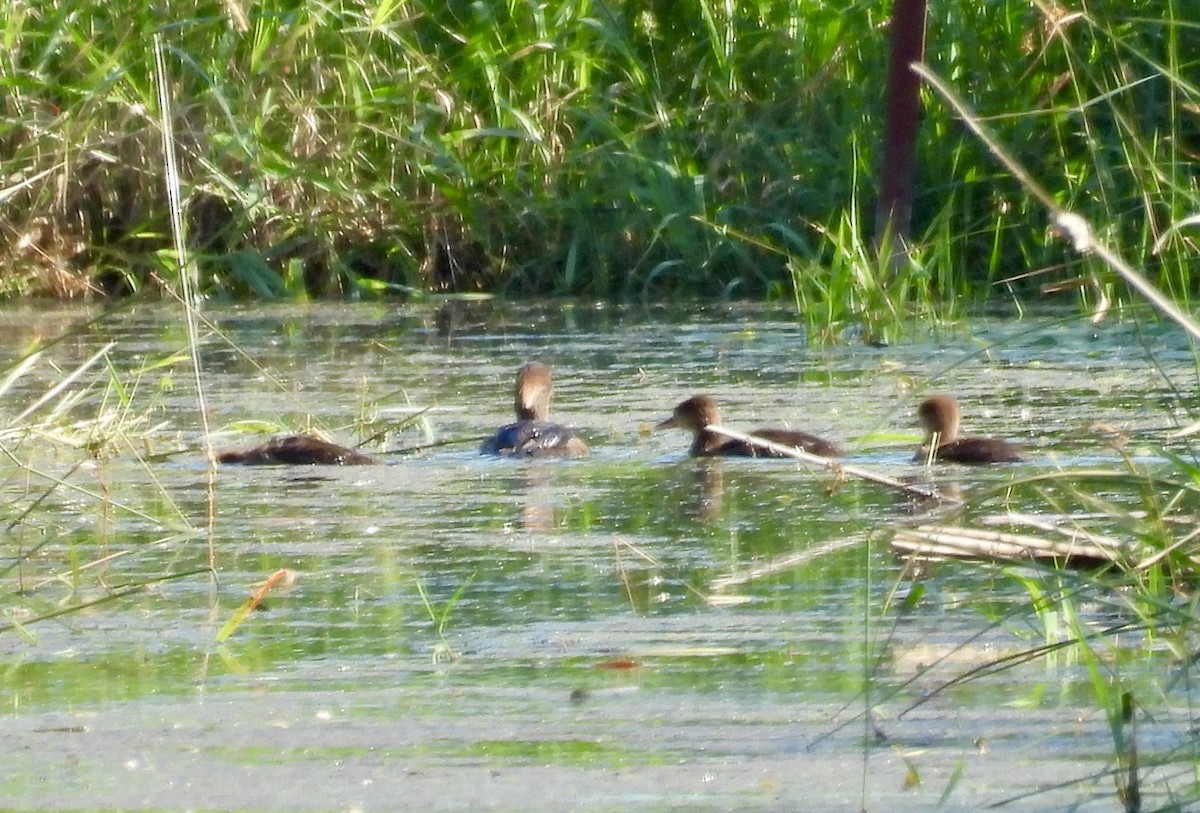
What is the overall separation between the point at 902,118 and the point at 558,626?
6.54 meters

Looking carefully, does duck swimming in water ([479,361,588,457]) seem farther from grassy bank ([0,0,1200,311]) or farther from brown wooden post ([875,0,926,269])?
grassy bank ([0,0,1200,311])

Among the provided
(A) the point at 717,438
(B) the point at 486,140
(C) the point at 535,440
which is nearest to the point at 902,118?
(B) the point at 486,140

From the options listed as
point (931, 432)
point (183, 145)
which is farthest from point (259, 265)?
point (931, 432)

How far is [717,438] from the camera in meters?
6.11

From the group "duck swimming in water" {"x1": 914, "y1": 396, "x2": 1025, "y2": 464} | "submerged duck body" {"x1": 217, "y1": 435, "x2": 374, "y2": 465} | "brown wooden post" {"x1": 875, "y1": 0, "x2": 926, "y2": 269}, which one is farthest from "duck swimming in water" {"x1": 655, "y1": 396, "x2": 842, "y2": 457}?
"brown wooden post" {"x1": 875, "y1": 0, "x2": 926, "y2": 269}

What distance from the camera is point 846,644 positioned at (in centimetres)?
359

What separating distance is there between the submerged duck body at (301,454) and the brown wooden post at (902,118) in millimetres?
4334

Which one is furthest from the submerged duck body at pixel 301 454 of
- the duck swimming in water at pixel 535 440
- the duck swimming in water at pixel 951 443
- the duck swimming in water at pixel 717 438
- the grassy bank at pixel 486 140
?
the grassy bank at pixel 486 140

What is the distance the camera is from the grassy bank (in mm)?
10852

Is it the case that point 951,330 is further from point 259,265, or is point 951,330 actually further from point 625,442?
point 259,265

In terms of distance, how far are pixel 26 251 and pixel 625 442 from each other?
17.9 ft

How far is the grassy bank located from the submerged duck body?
15.9ft

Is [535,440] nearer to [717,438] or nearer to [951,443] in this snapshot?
[717,438]

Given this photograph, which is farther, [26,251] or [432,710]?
[26,251]
